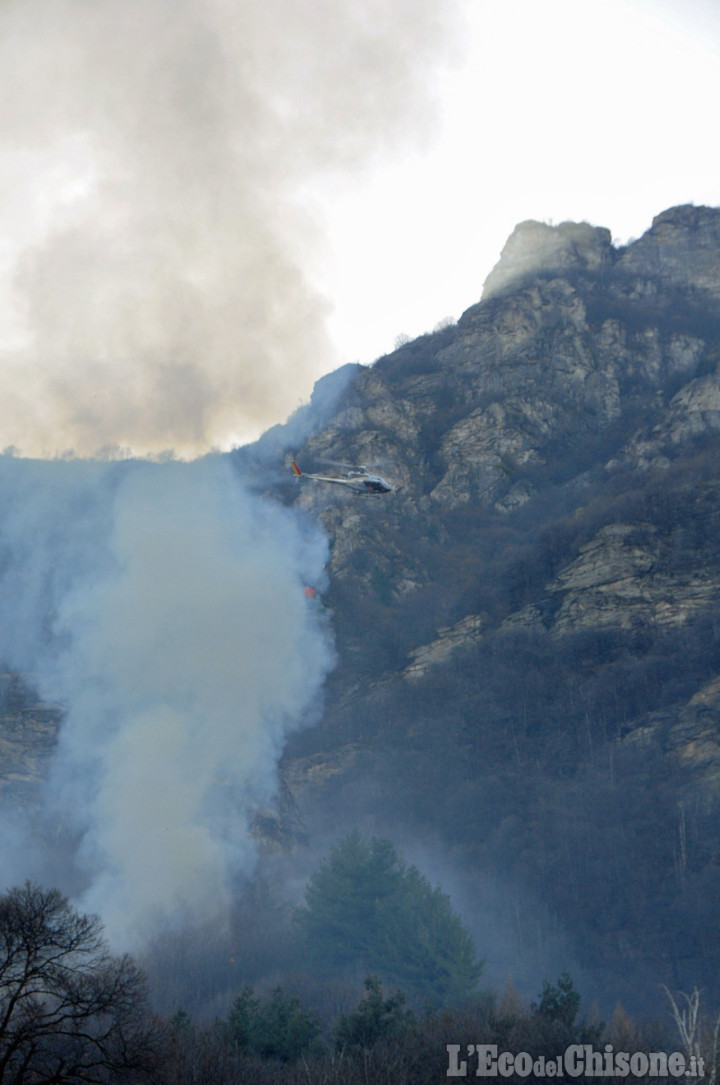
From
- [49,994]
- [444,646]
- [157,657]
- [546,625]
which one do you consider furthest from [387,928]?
[444,646]

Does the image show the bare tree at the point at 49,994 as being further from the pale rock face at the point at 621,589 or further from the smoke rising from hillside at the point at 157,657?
the pale rock face at the point at 621,589

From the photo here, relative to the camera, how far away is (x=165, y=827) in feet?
306

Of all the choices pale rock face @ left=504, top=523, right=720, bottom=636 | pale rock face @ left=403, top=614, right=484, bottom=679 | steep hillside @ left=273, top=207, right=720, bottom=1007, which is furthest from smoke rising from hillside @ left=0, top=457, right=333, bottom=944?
pale rock face @ left=504, top=523, right=720, bottom=636

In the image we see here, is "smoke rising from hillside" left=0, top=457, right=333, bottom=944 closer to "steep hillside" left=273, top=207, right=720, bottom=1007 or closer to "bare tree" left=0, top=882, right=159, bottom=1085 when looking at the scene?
"steep hillside" left=273, top=207, right=720, bottom=1007

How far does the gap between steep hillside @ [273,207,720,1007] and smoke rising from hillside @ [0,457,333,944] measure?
1424 centimetres

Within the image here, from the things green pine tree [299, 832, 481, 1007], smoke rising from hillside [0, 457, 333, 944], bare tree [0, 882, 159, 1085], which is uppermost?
smoke rising from hillside [0, 457, 333, 944]

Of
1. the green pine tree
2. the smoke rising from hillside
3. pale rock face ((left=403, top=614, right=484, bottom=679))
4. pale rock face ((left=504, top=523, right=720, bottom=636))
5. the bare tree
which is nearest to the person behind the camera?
the bare tree

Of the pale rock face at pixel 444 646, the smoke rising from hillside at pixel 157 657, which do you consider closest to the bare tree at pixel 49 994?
the smoke rising from hillside at pixel 157 657

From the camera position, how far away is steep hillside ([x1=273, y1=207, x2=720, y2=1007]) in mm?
103875

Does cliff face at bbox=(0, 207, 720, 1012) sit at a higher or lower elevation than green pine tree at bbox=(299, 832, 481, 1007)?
higher

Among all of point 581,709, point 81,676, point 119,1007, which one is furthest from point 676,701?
point 119,1007

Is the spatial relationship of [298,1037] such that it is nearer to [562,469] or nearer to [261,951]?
[261,951]

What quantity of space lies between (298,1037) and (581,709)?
83111 millimetres

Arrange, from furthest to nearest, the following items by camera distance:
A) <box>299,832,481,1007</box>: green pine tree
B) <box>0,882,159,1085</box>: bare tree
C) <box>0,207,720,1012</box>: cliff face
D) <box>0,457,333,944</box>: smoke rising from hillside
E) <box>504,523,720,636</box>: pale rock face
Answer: <box>504,523,720,636</box>: pale rock face, <box>0,207,720,1012</box>: cliff face, <box>0,457,333,944</box>: smoke rising from hillside, <box>299,832,481,1007</box>: green pine tree, <box>0,882,159,1085</box>: bare tree
